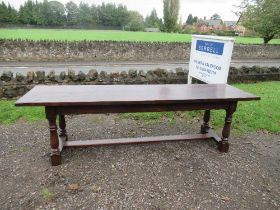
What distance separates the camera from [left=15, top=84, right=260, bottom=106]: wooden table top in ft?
11.5

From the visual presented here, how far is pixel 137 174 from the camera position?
3.70 meters

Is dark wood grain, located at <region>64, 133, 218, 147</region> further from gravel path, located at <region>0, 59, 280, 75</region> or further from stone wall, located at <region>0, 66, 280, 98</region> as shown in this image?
gravel path, located at <region>0, 59, 280, 75</region>

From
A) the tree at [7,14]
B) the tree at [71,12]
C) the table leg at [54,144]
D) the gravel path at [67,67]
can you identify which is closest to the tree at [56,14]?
the tree at [71,12]

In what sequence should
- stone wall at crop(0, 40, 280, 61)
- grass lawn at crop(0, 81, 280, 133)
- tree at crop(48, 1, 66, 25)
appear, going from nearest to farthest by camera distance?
grass lawn at crop(0, 81, 280, 133) → stone wall at crop(0, 40, 280, 61) → tree at crop(48, 1, 66, 25)

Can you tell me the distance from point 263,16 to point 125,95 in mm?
23525

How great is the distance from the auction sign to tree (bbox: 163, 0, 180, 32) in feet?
194

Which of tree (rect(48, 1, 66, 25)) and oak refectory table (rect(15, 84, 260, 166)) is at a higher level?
tree (rect(48, 1, 66, 25))

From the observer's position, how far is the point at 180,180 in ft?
11.8

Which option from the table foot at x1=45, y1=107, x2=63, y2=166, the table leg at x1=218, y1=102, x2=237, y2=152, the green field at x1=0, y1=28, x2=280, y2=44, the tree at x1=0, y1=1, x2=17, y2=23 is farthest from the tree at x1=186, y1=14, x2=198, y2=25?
the table foot at x1=45, y1=107, x2=63, y2=166

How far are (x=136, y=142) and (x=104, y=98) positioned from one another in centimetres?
116

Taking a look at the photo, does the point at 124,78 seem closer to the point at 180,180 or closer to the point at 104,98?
the point at 104,98

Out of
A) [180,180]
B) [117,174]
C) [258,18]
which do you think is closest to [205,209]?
[180,180]

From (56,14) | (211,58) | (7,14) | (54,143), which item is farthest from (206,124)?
(56,14)

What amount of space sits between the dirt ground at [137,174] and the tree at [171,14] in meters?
62.1
